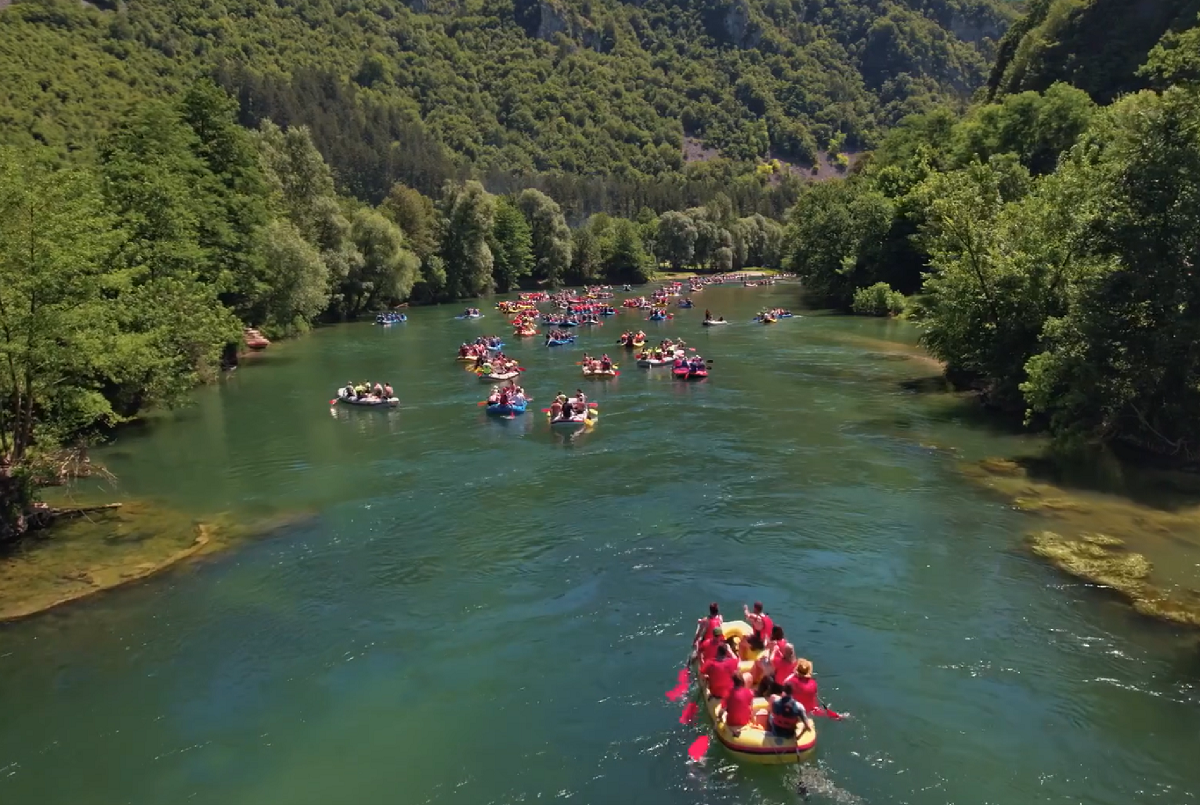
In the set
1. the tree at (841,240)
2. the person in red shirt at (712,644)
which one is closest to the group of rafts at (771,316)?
the tree at (841,240)

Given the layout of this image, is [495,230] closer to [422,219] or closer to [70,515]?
[422,219]

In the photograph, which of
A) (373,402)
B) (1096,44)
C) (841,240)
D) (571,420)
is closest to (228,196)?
(373,402)

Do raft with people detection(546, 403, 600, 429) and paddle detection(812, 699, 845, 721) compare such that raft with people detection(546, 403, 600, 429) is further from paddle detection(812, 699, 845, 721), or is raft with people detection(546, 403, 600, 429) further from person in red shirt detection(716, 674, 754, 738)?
person in red shirt detection(716, 674, 754, 738)

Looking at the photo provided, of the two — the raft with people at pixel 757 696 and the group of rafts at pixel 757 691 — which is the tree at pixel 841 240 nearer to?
the group of rafts at pixel 757 691

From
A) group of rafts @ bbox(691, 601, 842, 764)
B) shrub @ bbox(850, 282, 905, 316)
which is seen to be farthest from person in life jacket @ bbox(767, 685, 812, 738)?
shrub @ bbox(850, 282, 905, 316)

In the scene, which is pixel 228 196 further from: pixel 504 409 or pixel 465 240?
pixel 465 240

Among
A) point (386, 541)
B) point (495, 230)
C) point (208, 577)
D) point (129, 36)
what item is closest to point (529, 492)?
point (386, 541)
